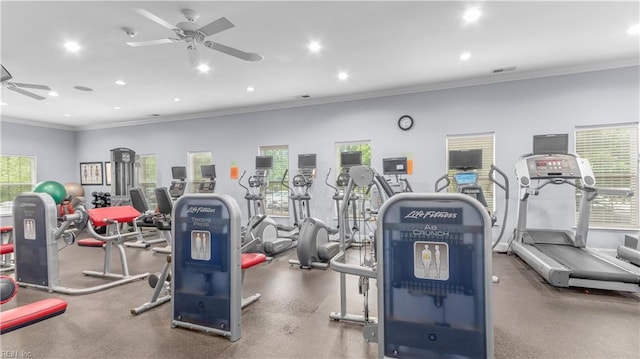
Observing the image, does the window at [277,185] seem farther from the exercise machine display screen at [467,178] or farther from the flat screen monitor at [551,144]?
the flat screen monitor at [551,144]

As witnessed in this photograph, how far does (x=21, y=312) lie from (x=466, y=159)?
5.16m

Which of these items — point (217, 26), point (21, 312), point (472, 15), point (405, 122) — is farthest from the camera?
point (405, 122)

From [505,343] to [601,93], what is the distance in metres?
4.67

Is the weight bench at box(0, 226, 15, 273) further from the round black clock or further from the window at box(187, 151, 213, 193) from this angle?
the round black clock

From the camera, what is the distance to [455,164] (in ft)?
16.7

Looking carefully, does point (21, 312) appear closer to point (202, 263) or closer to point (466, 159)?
point (202, 263)

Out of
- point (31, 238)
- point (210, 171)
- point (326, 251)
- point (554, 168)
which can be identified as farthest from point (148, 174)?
point (554, 168)

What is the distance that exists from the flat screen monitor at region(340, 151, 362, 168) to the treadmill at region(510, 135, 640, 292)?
253cm

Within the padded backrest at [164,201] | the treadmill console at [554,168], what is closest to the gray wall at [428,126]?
the treadmill console at [554,168]

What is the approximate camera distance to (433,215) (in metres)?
1.85

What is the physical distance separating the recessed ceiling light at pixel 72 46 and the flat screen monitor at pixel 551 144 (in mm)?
6271

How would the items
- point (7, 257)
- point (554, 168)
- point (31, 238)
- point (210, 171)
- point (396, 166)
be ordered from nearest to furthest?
point (31, 238), point (554, 168), point (7, 257), point (396, 166), point (210, 171)

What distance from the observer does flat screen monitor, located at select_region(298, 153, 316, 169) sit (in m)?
6.54

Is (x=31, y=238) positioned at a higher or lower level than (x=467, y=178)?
lower
